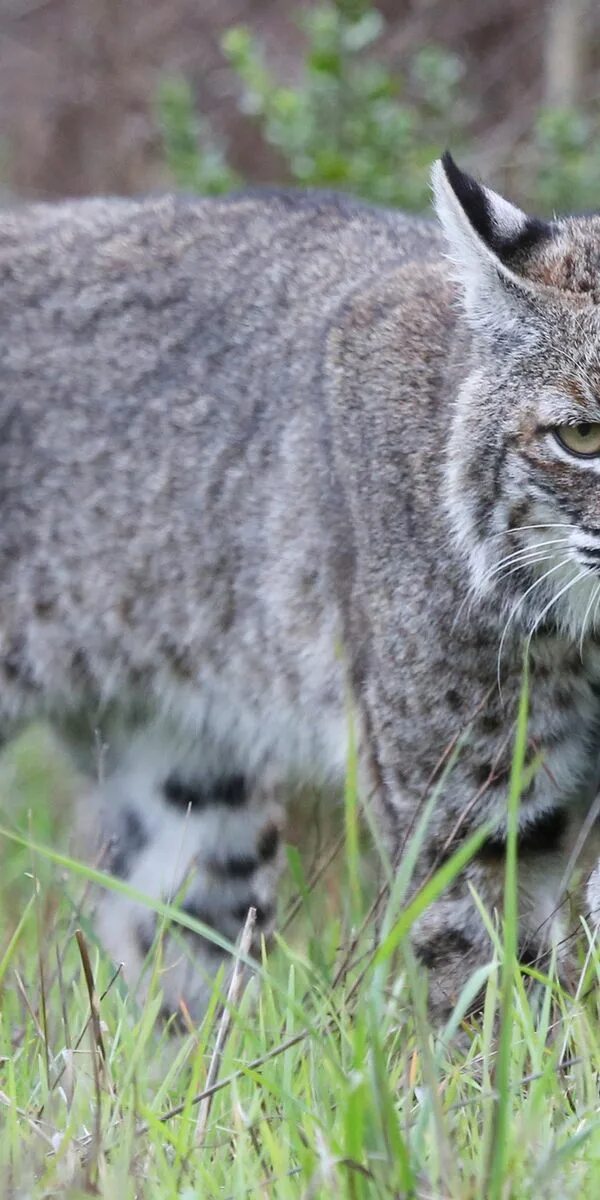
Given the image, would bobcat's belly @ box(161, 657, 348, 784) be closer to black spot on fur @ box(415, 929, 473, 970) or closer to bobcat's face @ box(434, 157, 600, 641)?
black spot on fur @ box(415, 929, 473, 970)

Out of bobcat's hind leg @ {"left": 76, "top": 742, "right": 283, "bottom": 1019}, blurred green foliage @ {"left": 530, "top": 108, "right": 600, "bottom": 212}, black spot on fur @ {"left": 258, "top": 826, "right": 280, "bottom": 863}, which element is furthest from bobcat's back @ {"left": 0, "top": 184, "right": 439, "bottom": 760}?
blurred green foliage @ {"left": 530, "top": 108, "right": 600, "bottom": 212}

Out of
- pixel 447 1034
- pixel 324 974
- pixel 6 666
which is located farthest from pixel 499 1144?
pixel 6 666

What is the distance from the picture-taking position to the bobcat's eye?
3350 mm

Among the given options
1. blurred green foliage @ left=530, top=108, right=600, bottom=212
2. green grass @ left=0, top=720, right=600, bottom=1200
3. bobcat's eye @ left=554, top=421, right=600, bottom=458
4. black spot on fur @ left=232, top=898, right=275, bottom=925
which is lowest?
black spot on fur @ left=232, top=898, right=275, bottom=925

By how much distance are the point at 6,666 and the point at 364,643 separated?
3.76 feet

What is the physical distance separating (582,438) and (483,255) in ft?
1.43

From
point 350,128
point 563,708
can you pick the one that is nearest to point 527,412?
point 563,708

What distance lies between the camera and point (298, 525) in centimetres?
450

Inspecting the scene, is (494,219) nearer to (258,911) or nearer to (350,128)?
(258,911)

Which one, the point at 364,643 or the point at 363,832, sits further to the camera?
the point at 363,832

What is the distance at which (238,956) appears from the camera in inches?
96.3

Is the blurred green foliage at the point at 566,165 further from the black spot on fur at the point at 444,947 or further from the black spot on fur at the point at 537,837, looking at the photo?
the black spot on fur at the point at 444,947

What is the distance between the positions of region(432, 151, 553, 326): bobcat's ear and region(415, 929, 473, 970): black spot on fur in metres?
1.23

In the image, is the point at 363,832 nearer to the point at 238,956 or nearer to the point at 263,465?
the point at 263,465
